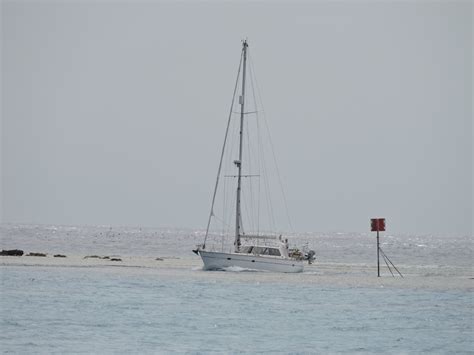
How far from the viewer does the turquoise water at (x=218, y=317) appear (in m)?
30.1

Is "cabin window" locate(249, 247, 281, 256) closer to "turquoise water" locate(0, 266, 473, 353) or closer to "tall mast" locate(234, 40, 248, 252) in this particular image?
"tall mast" locate(234, 40, 248, 252)

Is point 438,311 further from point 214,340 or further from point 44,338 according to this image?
point 44,338

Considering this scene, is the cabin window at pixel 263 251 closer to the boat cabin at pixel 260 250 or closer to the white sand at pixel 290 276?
the boat cabin at pixel 260 250

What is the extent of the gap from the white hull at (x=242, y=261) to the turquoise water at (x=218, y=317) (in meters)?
9.85

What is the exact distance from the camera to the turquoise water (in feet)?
98.8

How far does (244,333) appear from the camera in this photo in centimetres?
3297

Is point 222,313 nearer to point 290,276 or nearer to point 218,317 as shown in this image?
point 218,317

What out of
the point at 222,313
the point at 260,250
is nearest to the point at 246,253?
the point at 260,250

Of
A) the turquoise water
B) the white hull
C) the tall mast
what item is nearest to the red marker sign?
the white hull

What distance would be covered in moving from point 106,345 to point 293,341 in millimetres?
6490

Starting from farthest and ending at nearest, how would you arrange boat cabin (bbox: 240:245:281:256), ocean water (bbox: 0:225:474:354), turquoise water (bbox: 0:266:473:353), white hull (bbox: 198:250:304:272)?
boat cabin (bbox: 240:245:281:256), white hull (bbox: 198:250:304:272), ocean water (bbox: 0:225:474:354), turquoise water (bbox: 0:266:473:353)

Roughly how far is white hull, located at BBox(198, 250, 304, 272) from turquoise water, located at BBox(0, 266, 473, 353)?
9850 mm

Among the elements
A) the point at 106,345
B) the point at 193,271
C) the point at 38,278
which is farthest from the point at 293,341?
the point at 193,271

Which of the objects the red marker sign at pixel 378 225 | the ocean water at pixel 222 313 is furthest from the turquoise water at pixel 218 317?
the red marker sign at pixel 378 225
